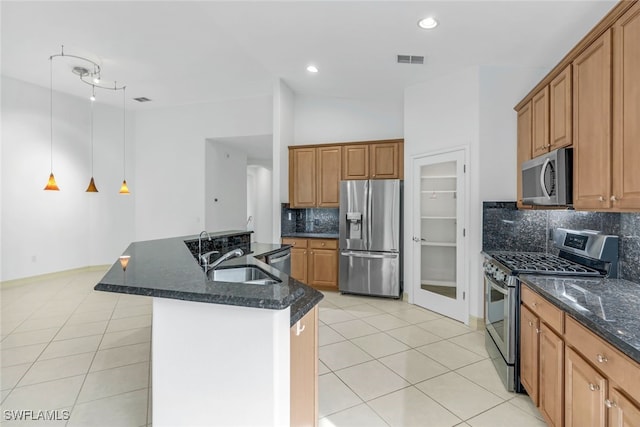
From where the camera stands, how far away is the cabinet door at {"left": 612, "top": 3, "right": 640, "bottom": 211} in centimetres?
163

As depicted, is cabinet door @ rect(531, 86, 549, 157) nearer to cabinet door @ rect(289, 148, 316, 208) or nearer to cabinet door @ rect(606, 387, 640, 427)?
cabinet door @ rect(606, 387, 640, 427)

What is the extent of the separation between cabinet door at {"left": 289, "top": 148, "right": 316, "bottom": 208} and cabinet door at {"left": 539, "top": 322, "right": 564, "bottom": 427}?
3869mm

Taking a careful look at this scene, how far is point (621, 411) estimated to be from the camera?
1.20 m

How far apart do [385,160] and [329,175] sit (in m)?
0.93

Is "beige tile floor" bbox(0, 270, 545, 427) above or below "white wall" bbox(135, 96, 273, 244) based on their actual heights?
below

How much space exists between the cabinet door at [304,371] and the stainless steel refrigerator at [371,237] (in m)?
3.15

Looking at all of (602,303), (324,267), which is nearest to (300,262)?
(324,267)

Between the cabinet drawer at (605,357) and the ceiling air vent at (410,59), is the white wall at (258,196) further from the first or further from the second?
the cabinet drawer at (605,357)

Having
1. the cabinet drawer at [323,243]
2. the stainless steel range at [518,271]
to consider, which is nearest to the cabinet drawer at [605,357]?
the stainless steel range at [518,271]

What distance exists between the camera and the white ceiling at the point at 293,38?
2.88 m

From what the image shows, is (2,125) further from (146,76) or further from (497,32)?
(497,32)

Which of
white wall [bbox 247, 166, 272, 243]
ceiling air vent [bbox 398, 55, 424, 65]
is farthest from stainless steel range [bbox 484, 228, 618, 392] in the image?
white wall [bbox 247, 166, 272, 243]

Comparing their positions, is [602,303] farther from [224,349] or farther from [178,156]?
[178,156]

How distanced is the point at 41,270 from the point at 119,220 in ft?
5.15
